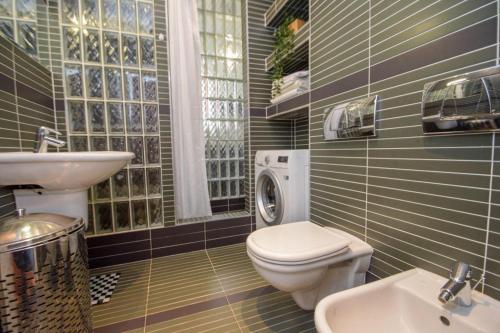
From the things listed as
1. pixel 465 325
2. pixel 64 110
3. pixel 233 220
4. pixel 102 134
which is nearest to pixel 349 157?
pixel 465 325

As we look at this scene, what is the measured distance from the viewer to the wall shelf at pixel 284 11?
1.82 m

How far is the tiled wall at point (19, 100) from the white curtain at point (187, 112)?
2.76 feet

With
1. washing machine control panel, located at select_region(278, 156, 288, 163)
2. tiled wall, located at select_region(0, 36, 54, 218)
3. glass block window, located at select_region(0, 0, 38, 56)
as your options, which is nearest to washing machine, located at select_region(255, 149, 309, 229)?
washing machine control panel, located at select_region(278, 156, 288, 163)

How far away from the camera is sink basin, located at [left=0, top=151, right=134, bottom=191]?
2.85ft

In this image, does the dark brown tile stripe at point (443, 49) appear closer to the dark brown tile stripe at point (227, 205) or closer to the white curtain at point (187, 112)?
the white curtain at point (187, 112)

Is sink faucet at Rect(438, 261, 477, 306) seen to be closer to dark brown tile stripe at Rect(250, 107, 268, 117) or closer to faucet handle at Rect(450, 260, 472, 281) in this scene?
faucet handle at Rect(450, 260, 472, 281)

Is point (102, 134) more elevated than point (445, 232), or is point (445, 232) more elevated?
point (102, 134)

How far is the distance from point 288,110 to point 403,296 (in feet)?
4.68

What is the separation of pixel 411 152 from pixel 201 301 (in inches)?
55.2

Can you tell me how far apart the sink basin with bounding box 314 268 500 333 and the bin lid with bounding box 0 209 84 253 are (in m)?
0.97

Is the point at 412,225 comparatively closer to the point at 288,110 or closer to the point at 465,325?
the point at 465,325

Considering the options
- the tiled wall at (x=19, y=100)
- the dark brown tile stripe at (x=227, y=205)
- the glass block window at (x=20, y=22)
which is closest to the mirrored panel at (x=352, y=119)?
the dark brown tile stripe at (x=227, y=205)

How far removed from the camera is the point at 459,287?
0.63 m

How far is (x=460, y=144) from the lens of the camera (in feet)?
2.52
